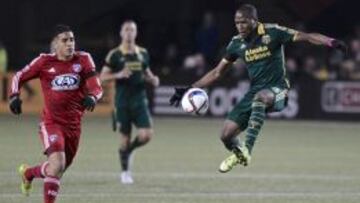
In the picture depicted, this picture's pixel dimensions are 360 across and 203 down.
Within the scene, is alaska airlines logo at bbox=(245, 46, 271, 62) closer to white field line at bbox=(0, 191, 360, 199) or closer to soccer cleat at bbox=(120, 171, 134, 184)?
white field line at bbox=(0, 191, 360, 199)

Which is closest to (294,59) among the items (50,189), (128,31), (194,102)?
Result: (128,31)

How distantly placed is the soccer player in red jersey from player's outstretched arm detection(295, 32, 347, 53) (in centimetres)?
235

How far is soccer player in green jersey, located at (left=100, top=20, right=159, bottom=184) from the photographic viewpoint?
15.2 m

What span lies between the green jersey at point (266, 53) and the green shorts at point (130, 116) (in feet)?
11.1

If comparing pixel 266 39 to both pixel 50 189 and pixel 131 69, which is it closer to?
pixel 50 189

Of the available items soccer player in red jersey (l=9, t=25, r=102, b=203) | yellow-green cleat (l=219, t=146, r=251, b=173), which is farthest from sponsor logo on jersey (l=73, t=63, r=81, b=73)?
yellow-green cleat (l=219, t=146, r=251, b=173)

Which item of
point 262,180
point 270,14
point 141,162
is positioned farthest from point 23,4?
point 262,180

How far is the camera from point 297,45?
3012cm

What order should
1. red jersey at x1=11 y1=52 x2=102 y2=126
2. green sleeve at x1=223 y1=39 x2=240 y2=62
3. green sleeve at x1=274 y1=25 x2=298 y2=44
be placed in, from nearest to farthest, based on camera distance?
red jersey at x1=11 y1=52 x2=102 y2=126 < green sleeve at x1=274 y1=25 x2=298 y2=44 < green sleeve at x1=223 y1=39 x2=240 y2=62

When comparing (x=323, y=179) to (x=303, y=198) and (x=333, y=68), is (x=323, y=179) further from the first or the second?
(x=333, y=68)

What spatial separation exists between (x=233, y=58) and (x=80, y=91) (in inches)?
79.1

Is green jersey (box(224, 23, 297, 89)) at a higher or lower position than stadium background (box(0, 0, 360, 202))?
higher

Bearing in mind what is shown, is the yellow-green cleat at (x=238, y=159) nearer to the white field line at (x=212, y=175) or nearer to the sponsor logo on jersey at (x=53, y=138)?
the sponsor logo on jersey at (x=53, y=138)

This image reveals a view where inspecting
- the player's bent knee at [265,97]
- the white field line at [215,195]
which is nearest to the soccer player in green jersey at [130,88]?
the white field line at [215,195]
